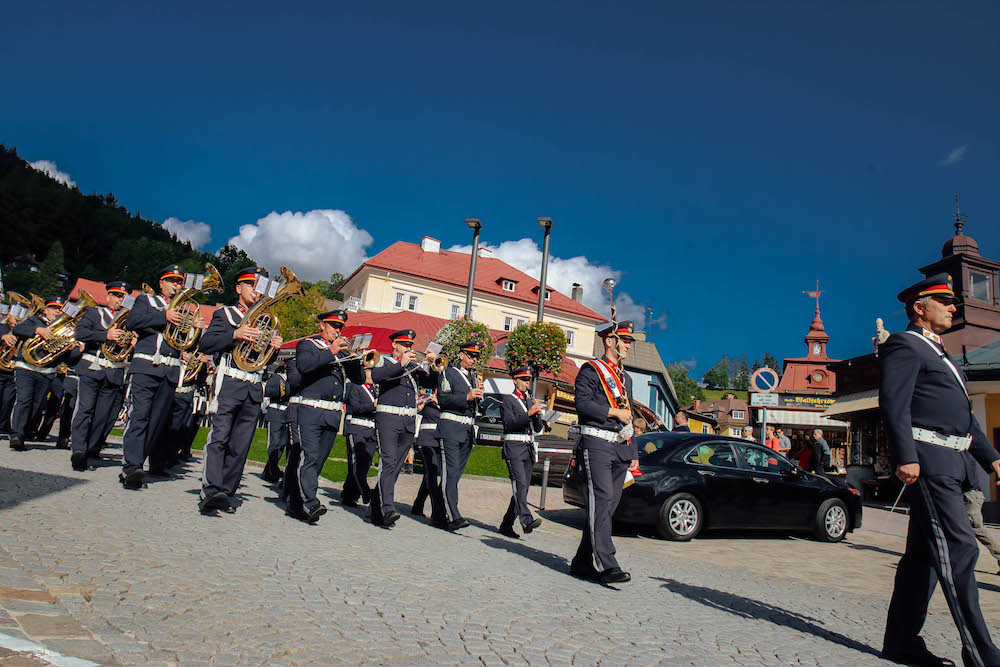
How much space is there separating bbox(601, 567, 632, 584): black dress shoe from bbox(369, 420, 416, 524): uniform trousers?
2857 mm

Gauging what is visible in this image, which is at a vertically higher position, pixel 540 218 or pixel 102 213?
pixel 102 213

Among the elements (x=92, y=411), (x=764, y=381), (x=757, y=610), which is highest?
(x=764, y=381)

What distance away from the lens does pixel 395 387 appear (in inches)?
326

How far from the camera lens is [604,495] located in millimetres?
5961

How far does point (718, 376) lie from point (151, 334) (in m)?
177

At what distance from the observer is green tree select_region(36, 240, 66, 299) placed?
85000mm

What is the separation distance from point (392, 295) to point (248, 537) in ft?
163

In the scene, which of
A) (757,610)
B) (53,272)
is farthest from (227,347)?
(53,272)

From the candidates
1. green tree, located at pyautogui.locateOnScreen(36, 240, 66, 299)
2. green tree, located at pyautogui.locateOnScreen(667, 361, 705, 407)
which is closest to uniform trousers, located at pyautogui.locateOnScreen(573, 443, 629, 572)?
green tree, located at pyautogui.locateOnScreen(36, 240, 66, 299)

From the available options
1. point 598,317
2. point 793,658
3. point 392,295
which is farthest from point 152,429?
point 598,317

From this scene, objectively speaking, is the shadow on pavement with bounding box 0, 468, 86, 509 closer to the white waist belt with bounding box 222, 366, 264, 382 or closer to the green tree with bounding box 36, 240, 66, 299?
the white waist belt with bounding box 222, 366, 264, 382

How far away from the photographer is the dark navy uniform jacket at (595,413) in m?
6.14

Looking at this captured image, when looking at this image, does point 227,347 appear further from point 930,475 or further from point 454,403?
point 930,475

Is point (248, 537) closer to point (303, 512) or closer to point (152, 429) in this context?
point (303, 512)
